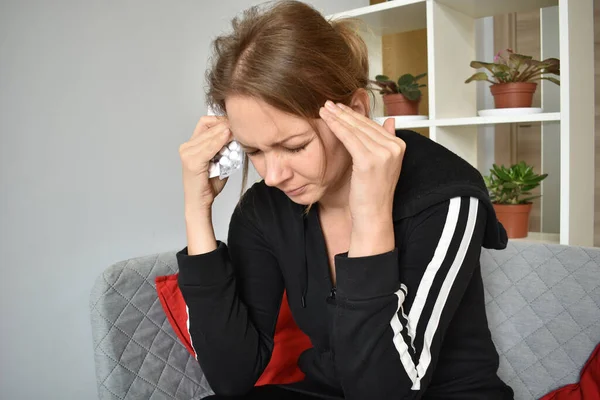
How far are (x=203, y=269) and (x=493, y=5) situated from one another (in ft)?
4.69

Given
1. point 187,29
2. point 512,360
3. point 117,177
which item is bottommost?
point 512,360

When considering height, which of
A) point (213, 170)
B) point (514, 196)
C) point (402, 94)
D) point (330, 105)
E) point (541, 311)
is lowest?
point (541, 311)

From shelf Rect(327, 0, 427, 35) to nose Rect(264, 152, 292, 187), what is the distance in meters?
1.12

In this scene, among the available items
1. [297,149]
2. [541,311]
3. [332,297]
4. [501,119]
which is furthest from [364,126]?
[501,119]

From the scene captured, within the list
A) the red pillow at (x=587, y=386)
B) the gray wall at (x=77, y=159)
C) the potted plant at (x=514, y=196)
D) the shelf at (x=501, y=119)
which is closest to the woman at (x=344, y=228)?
the red pillow at (x=587, y=386)

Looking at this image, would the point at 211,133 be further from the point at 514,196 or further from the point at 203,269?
the point at 514,196

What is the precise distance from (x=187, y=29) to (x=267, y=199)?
79cm

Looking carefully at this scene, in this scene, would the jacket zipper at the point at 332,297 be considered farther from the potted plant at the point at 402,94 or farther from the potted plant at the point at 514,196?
the potted plant at the point at 402,94

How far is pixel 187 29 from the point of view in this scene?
180cm

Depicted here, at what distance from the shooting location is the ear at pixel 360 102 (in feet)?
3.47

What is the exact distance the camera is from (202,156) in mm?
1159

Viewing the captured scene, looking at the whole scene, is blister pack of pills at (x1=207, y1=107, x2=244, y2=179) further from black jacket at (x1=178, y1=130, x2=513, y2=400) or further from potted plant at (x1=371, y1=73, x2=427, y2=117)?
potted plant at (x1=371, y1=73, x2=427, y2=117)

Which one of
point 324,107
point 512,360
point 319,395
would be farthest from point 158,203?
point 512,360

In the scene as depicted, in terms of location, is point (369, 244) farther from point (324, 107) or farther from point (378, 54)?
point (378, 54)
